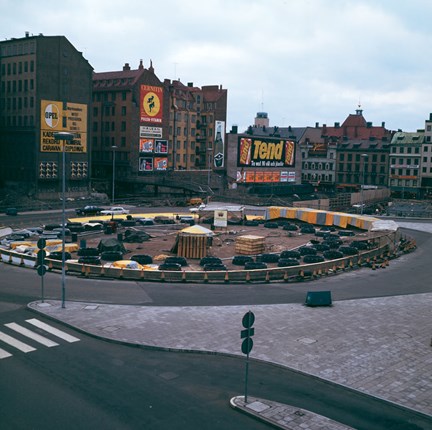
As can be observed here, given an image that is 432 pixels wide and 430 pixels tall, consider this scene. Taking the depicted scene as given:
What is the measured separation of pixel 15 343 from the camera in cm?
2250

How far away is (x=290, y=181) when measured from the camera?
135 metres

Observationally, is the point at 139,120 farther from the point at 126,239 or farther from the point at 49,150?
the point at 126,239

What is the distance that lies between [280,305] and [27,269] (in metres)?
19.1

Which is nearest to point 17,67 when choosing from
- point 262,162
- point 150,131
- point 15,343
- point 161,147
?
point 150,131

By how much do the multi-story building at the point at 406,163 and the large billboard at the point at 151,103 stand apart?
55.5 metres

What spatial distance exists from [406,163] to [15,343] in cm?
11502

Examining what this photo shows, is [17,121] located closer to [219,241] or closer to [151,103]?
[151,103]

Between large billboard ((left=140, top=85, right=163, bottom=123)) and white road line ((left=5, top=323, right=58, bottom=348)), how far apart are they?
84751 millimetres

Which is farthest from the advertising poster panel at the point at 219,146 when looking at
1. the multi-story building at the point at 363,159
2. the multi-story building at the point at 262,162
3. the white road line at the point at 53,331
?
the white road line at the point at 53,331

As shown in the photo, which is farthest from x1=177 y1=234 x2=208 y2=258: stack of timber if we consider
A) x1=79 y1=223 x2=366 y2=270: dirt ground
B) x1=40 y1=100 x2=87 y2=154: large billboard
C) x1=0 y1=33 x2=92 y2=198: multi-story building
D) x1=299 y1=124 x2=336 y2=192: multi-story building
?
x1=299 y1=124 x2=336 y2=192: multi-story building

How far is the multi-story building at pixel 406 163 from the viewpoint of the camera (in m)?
122

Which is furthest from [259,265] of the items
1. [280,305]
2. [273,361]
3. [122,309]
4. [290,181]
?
[290,181]

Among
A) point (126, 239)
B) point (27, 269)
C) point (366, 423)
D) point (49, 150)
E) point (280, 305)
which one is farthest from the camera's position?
point (49, 150)

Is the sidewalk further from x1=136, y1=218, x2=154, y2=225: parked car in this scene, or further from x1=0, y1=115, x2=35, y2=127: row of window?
x1=0, y1=115, x2=35, y2=127: row of window
